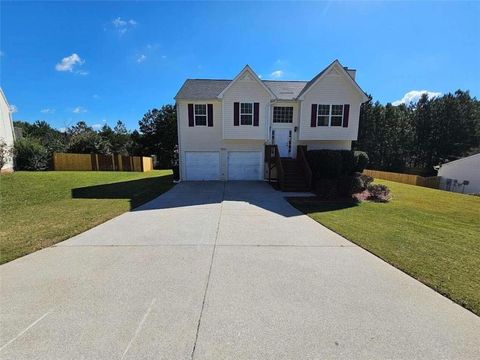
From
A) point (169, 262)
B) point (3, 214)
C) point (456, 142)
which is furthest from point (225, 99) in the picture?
point (456, 142)

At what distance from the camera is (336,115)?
16719 millimetres

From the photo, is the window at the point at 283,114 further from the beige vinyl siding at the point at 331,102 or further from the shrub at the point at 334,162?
the shrub at the point at 334,162

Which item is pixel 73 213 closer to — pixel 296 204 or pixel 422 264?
pixel 296 204

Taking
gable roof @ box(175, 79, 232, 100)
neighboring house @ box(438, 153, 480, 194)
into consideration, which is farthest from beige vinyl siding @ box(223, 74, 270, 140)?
neighboring house @ box(438, 153, 480, 194)

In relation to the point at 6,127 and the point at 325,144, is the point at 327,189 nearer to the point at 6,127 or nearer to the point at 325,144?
the point at 325,144

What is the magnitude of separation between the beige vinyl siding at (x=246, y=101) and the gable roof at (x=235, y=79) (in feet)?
1.21

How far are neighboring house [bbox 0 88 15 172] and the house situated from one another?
54.4 feet

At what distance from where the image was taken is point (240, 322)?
118 inches

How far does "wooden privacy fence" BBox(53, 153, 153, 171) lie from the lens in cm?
2728

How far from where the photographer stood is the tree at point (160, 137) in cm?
4244

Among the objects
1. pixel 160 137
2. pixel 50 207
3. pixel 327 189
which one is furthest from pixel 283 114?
pixel 160 137

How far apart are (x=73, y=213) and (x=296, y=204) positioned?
8497 mm

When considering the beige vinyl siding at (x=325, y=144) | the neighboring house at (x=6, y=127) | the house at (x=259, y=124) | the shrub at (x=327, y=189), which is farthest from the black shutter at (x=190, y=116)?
the neighboring house at (x=6, y=127)

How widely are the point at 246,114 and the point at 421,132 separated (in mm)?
43578
